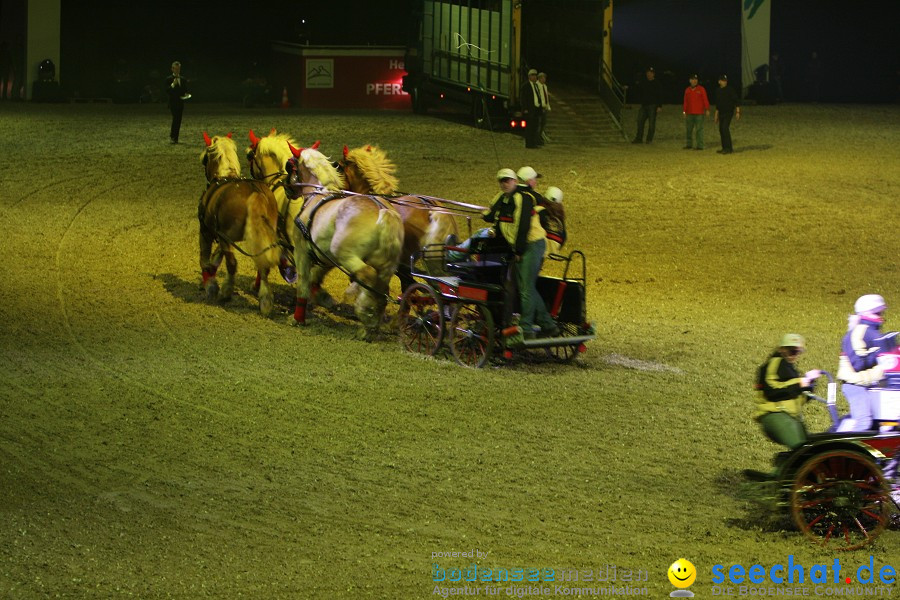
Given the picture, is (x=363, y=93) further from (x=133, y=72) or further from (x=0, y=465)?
(x=0, y=465)

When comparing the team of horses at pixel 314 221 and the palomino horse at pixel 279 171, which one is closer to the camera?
the team of horses at pixel 314 221

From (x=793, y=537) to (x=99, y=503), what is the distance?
425 cm

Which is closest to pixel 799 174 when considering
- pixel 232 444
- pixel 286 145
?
pixel 286 145

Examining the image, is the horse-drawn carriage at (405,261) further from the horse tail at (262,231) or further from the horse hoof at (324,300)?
the horse tail at (262,231)

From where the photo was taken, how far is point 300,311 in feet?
41.8

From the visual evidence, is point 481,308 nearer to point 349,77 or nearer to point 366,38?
point 349,77

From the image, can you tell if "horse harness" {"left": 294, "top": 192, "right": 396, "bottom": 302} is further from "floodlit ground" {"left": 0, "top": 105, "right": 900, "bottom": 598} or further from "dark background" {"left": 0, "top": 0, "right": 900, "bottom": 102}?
"dark background" {"left": 0, "top": 0, "right": 900, "bottom": 102}

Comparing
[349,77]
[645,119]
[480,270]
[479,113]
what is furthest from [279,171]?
[349,77]

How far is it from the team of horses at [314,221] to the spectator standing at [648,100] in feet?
40.2

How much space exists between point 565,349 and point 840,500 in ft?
15.9

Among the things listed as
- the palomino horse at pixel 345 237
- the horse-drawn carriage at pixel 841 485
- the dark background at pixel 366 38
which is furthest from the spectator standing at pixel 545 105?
the horse-drawn carriage at pixel 841 485

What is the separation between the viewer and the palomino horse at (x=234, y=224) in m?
13.2

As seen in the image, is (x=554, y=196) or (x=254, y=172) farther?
(x=254, y=172)

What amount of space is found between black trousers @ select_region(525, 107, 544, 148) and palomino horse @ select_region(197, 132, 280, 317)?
1088 centimetres
